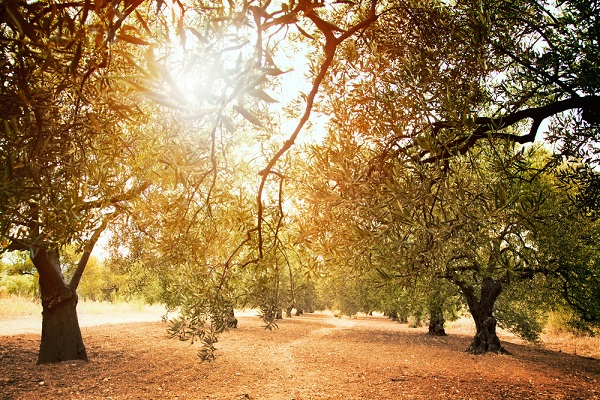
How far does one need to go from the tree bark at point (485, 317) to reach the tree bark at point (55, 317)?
16618 mm

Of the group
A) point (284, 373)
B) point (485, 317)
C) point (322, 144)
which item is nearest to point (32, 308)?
point (284, 373)

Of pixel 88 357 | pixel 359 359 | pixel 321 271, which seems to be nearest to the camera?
pixel 321 271

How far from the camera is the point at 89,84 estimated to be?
133 inches

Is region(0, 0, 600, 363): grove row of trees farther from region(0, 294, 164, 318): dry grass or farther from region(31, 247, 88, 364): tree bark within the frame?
region(0, 294, 164, 318): dry grass

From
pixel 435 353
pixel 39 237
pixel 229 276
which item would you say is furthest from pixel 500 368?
pixel 39 237

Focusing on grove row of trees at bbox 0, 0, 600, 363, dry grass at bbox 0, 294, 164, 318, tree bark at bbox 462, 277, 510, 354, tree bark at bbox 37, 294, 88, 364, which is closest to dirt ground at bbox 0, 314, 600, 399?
tree bark at bbox 37, 294, 88, 364

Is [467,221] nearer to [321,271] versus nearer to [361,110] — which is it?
[361,110]

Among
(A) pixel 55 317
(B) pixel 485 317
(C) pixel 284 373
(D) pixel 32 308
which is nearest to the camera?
(A) pixel 55 317

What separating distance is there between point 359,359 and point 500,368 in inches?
212

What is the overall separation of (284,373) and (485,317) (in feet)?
37.4

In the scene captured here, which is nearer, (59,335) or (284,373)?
(59,335)

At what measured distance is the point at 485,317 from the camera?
61.4ft

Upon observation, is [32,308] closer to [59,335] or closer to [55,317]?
[59,335]

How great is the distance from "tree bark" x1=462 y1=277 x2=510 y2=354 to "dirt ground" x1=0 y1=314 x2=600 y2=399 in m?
0.87
